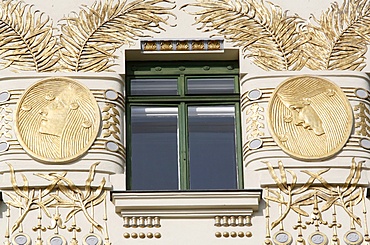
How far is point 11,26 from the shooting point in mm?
16781

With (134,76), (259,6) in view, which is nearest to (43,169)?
(134,76)

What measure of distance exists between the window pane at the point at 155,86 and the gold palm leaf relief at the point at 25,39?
86cm

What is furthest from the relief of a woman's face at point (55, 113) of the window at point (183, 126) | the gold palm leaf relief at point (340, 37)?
the gold palm leaf relief at point (340, 37)

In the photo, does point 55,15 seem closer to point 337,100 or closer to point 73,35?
point 73,35

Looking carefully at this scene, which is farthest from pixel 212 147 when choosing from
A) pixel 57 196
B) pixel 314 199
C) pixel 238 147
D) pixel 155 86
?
pixel 57 196

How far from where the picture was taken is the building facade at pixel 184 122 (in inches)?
623

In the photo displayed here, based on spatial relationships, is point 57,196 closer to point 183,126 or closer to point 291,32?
point 183,126

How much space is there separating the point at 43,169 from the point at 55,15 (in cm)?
178

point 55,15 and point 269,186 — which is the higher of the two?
point 55,15

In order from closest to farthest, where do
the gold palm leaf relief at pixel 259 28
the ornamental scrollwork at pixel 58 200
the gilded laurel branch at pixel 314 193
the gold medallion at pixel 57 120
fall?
the ornamental scrollwork at pixel 58 200, the gilded laurel branch at pixel 314 193, the gold medallion at pixel 57 120, the gold palm leaf relief at pixel 259 28

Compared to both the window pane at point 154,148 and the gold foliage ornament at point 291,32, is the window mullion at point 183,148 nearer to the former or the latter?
the window pane at point 154,148

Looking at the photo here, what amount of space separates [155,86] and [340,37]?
195 cm

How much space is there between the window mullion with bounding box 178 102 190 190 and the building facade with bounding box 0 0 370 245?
0.05 feet

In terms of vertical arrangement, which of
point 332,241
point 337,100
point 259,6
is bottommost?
point 332,241
